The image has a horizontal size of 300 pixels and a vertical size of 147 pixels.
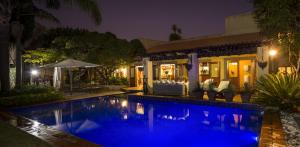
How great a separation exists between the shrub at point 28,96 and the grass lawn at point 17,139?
5.25 metres

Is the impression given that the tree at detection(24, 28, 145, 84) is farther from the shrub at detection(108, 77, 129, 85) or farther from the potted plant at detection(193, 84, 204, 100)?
the potted plant at detection(193, 84, 204, 100)

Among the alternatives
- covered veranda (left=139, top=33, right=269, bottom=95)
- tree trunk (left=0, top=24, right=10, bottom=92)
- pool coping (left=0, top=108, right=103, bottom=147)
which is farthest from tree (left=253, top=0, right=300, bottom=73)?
tree trunk (left=0, top=24, right=10, bottom=92)

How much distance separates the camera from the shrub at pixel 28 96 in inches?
461

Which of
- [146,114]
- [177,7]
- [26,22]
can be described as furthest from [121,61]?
[146,114]

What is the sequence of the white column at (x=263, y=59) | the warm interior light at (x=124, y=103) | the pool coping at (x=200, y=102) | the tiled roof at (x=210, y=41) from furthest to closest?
the tiled roof at (x=210, y=41) → the warm interior light at (x=124, y=103) → the white column at (x=263, y=59) → the pool coping at (x=200, y=102)

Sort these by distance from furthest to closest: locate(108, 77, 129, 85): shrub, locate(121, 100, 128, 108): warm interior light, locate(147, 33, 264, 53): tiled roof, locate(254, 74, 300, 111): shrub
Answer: locate(108, 77, 129, 85): shrub
locate(147, 33, 264, 53): tiled roof
locate(121, 100, 128, 108): warm interior light
locate(254, 74, 300, 111): shrub

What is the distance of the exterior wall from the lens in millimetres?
18105

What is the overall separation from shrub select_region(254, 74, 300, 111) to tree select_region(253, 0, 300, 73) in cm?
128

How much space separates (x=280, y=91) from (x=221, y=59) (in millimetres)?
9190

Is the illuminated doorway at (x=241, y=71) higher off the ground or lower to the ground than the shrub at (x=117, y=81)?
higher

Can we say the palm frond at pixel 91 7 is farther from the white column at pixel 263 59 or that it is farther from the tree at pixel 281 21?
the white column at pixel 263 59

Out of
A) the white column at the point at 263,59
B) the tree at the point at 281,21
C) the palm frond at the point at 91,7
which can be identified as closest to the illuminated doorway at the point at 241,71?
the white column at the point at 263,59

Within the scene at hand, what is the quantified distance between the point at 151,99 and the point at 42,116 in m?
6.26

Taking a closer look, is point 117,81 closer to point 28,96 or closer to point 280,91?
point 28,96
